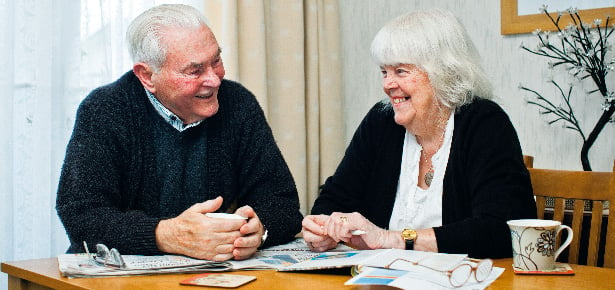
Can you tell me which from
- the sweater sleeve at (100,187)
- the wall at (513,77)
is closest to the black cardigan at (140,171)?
the sweater sleeve at (100,187)

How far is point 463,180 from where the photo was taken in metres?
1.67

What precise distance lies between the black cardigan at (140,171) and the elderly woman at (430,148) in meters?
0.16

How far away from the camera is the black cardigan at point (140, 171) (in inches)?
56.2

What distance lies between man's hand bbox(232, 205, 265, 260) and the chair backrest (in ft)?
2.24

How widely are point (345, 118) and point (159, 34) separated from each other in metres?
1.81

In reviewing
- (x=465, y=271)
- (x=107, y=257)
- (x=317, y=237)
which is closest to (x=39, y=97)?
(x=107, y=257)

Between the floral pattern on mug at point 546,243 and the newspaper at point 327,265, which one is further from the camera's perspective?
the floral pattern on mug at point 546,243

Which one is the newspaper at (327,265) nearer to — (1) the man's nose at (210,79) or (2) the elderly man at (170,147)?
(2) the elderly man at (170,147)

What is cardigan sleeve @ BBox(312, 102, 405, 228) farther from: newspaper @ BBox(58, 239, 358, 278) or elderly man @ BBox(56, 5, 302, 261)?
newspaper @ BBox(58, 239, 358, 278)

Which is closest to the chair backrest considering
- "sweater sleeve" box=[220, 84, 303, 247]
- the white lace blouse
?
the white lace blouse

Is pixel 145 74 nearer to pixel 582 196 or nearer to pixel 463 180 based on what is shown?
pixel 463 180

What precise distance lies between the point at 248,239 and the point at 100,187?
367 mm

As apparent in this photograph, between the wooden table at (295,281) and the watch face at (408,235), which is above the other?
the watch face at (408,235)

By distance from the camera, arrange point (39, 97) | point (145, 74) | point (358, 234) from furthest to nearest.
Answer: point (39, 97), point (145, 74), point (358, 234)
